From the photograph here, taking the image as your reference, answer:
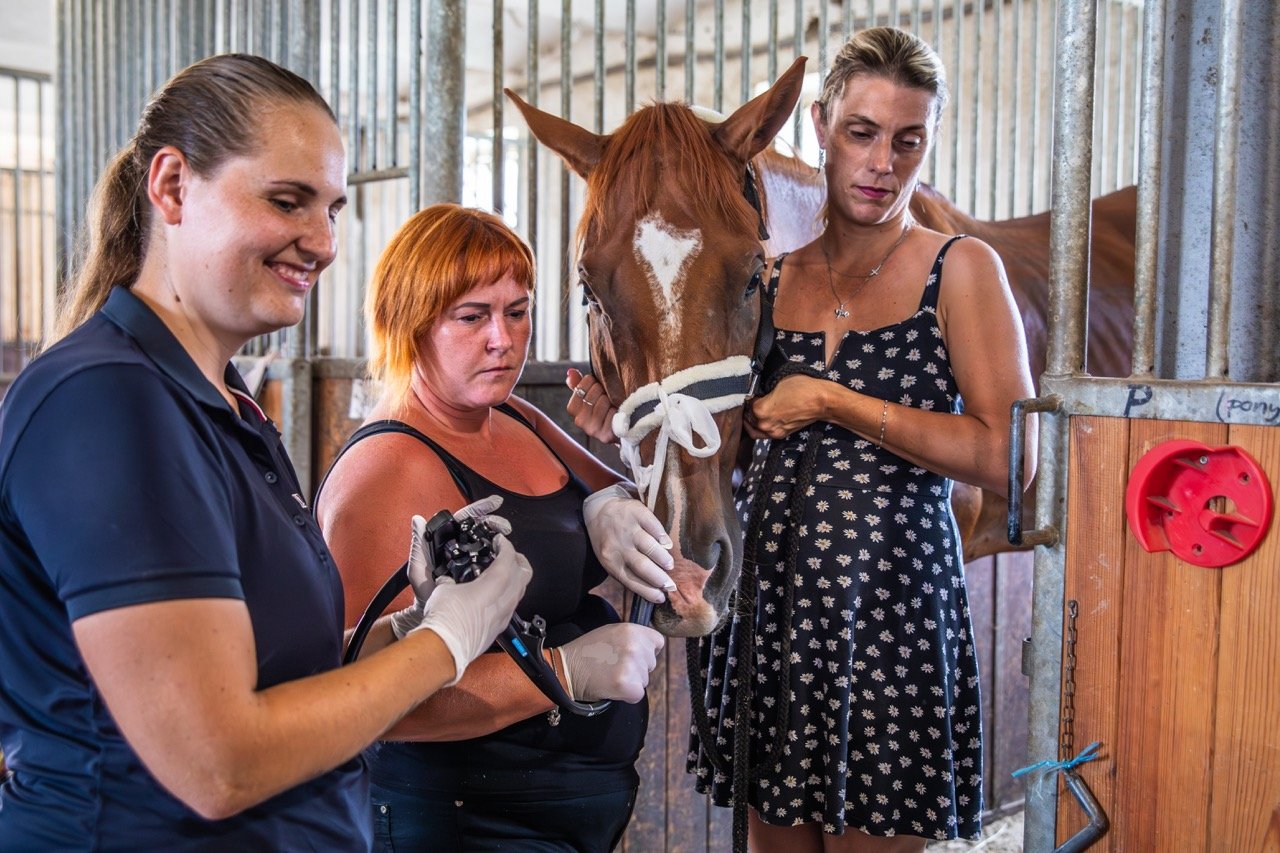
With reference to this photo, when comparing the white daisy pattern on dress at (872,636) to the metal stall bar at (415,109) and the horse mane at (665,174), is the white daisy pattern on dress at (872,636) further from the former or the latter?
the metal stall bar at (415,109)

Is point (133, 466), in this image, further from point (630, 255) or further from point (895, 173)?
point (895, 173)

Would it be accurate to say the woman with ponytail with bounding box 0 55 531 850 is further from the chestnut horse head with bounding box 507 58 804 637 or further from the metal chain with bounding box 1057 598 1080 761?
the metal chain with bounding box 1057 598 1080 761

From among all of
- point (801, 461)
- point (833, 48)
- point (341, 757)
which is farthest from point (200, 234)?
point (833, 48)

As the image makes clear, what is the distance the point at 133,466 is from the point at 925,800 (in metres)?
1.11

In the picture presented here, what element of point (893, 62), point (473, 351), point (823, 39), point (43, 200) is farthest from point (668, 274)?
point (43, 200)

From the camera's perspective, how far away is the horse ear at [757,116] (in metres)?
1.56

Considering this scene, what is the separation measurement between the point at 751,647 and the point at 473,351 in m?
0.59

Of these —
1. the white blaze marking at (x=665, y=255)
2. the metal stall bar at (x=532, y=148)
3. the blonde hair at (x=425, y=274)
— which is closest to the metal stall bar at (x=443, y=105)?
the metal stall bar at (x=532, y=148)

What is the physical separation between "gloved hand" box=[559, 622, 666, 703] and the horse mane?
592 mm

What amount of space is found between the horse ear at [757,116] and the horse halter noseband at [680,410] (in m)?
0.36

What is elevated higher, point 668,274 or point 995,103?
point 995,103

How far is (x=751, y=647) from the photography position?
1482 millimetres

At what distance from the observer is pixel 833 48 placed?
6.52m

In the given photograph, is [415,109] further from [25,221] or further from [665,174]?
[25,221]
